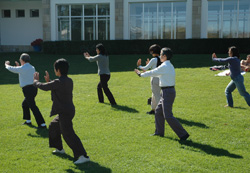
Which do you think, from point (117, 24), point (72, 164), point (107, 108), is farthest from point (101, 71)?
point (117, 24)

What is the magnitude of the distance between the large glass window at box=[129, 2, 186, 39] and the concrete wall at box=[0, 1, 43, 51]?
32.3 feet

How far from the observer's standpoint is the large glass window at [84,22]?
87.9ft

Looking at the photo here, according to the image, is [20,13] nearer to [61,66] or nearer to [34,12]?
[34,12]

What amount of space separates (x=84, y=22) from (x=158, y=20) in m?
6.07

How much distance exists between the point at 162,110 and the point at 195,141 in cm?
89

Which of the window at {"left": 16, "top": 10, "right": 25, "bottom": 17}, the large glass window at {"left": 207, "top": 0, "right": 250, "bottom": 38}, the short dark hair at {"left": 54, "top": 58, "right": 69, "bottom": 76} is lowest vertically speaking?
the short dark hair at {"left": 54, "top": 58, "right": 69, "bottom": 76}

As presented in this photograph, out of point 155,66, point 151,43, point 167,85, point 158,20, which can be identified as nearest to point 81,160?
point 167,85

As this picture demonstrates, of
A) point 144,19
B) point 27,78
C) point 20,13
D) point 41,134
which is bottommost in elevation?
point 41,134

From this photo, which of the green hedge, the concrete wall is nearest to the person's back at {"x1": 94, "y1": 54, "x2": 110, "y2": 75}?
the green hedge

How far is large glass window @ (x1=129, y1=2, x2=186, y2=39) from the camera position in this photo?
83.1 ft

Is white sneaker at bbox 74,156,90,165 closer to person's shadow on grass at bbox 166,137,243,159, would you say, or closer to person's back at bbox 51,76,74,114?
person's back at bbox 51,76,74,114

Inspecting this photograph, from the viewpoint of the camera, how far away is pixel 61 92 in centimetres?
538

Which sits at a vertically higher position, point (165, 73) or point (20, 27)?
point (20, 27)

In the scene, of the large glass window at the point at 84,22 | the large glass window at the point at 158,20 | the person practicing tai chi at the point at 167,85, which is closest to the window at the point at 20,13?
the large glass window at the point at 84,22
